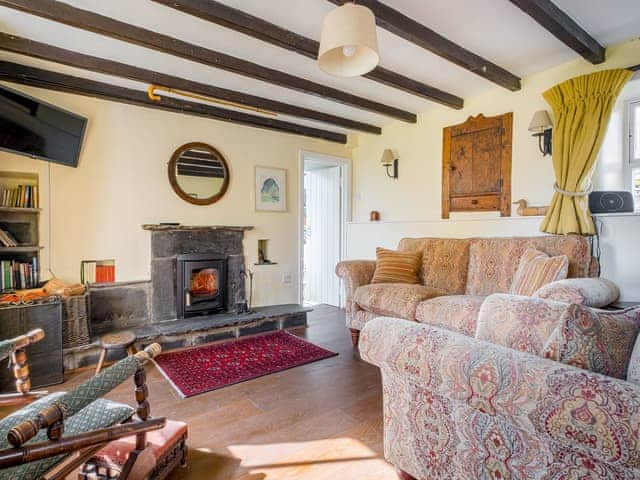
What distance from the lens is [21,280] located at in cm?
284

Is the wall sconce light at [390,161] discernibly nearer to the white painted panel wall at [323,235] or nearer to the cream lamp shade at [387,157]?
the cream lamp shade at [387,157]

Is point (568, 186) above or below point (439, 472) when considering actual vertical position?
above

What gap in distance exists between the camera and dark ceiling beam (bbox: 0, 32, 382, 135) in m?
2.41

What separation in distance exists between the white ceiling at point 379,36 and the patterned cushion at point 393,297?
6.04 feet

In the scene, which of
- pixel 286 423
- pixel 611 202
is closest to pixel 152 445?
pixel 286 423

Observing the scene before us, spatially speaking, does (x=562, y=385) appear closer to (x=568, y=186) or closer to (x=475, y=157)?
(x=568, y=186)

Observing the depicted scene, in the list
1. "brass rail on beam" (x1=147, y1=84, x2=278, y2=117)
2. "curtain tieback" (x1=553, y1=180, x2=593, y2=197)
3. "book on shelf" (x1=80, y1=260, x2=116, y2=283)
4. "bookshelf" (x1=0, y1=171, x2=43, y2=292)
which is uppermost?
"brass rail on beam" (x1=147, y1=84, x2=278, y2=117)

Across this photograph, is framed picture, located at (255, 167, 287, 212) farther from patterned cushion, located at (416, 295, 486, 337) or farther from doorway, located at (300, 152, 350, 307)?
patterned cushion, located at (416, 295, 486, 337)

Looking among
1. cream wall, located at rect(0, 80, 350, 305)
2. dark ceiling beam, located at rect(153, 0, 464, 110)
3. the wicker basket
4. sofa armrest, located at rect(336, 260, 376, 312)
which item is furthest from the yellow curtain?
the wicker basket

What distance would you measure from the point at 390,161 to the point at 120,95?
293 cm

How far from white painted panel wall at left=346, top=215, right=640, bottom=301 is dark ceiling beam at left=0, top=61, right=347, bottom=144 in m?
1.60

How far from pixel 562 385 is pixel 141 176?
3.67 m

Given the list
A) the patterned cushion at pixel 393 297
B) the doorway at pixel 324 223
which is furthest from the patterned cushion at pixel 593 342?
the doorway at pixel 324 223

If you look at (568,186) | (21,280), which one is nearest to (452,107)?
(568,186)
